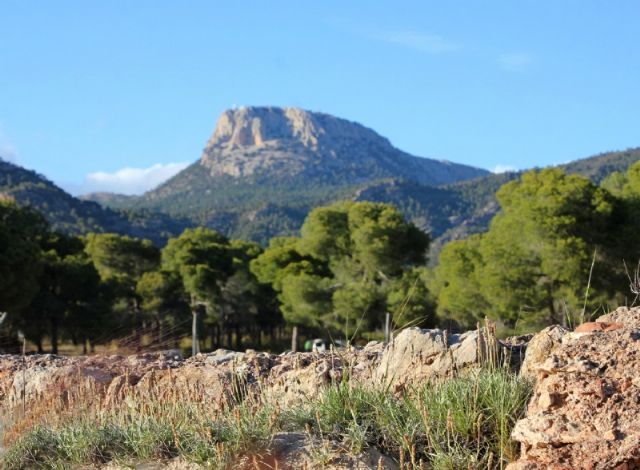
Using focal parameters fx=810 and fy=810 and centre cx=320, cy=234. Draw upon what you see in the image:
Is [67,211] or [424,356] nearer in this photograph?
[424,356]

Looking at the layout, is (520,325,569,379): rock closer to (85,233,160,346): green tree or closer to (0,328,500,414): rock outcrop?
(0,328,500,414): rock outcrop

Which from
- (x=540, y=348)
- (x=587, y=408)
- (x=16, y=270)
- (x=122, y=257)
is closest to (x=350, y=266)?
(x=16, y=270)

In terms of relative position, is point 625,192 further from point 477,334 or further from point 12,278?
point 477,334

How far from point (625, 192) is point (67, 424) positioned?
2517 cm

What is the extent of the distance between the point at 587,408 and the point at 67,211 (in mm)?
103781

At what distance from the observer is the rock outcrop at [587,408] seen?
3.59 meters

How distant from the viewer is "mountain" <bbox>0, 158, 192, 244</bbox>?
95750 millimetres

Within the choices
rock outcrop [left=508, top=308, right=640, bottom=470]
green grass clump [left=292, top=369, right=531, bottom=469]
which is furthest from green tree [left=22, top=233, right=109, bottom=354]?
rock outcrop [left=508, top=308, right=640, bottom=470]

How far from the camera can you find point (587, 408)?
3.76m

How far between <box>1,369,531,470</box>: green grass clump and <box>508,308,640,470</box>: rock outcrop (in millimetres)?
282

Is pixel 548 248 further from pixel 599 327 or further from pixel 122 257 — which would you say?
pixel 122 257

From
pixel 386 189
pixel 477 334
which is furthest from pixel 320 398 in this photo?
pixel 386 189

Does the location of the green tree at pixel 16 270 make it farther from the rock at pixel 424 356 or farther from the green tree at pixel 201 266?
the rock at pixel 424 356

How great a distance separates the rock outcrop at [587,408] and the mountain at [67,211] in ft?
289
